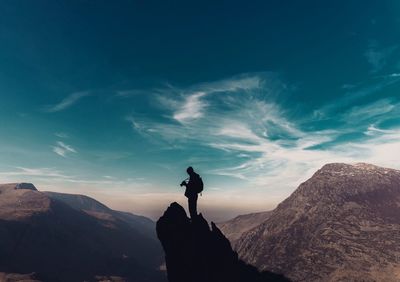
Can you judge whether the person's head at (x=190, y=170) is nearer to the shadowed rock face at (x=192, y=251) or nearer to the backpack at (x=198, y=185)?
the backpack at (x=198, y=185)

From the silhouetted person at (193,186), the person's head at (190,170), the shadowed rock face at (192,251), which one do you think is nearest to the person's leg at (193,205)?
the silhouetted person at (193,186)

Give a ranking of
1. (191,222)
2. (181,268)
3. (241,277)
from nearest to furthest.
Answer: (181,268)
(191,222)
(241,277)

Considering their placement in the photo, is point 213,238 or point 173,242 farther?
point 213,238

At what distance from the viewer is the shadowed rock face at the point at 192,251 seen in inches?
2289

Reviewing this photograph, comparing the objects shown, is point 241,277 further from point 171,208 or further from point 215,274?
point 171,208

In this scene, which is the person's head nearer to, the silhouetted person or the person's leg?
the silhouetted person

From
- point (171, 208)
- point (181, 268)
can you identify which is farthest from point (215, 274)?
point (171, 208)

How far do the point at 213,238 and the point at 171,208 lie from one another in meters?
9.76

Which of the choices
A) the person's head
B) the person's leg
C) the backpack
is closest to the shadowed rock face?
the person's leg

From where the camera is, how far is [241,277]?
220 feet

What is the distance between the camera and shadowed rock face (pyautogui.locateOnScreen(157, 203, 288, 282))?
58153 millimetres

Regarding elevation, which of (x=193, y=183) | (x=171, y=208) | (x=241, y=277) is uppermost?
(x=193, y=183)

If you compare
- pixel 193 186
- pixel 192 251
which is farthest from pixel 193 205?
pixel 192 251

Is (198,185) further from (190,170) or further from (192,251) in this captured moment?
(192,251)
